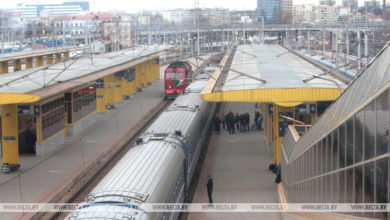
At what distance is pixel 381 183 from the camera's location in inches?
231

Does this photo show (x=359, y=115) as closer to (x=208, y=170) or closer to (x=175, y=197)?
(x=175, y=197)

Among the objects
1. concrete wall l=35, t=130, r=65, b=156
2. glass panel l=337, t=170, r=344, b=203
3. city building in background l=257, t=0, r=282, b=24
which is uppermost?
city building in background l=257, t=0, r=282, b=24

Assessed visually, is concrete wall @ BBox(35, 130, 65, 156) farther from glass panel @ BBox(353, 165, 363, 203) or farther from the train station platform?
glass panel @ BBox(353, 165, 363, 203)

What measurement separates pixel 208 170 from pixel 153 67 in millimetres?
33131

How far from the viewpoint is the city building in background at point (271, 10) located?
301ft

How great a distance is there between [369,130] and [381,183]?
635 millimetres

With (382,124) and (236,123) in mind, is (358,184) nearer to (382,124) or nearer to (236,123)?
(382,124)

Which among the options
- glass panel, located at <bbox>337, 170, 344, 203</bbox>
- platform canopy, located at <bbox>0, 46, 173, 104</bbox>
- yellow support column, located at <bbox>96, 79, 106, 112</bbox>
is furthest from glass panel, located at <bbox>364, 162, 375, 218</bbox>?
yellow support column, located at <bbox>96, 79, 106, 112</bbox>

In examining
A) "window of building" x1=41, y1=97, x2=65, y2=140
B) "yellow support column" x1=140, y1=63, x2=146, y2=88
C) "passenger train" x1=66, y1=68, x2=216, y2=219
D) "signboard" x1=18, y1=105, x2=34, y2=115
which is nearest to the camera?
"passenger train" x1=66, y1=68, x2=216, y2=219

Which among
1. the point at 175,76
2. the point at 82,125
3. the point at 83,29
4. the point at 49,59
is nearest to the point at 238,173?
the point at 82,125

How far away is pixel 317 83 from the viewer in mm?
18406

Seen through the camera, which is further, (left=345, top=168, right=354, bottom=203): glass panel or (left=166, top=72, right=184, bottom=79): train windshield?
(left=166, top=72, right=184, bottom=79): train windshield

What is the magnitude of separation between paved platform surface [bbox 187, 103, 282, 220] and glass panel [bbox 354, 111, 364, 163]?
8632 millimetres

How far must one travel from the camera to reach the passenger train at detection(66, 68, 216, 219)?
9766 millimetres
